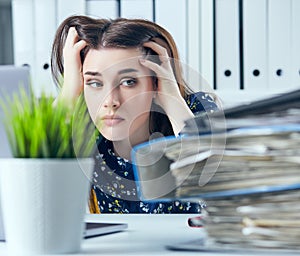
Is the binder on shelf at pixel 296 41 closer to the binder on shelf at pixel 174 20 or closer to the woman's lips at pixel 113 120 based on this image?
the binder on shelf at pixel 174 20

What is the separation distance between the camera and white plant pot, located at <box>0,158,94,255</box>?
499 millimetres

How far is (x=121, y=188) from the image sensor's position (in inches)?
55.6

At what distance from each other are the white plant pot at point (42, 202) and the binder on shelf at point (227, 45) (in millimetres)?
1264

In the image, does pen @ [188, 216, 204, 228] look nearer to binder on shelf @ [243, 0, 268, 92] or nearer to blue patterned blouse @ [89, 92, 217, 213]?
blue patterned blouse @ [89, 92, 217, 213]

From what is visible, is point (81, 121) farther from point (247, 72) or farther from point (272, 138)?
point (247, 72)

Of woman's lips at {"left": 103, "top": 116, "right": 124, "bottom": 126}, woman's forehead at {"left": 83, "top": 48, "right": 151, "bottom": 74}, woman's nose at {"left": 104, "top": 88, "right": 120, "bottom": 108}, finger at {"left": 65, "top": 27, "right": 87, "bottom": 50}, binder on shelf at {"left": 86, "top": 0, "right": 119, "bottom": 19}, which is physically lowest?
woman's lips at {"left": 103, "top": 116, "right": 124, "bottom": 126}

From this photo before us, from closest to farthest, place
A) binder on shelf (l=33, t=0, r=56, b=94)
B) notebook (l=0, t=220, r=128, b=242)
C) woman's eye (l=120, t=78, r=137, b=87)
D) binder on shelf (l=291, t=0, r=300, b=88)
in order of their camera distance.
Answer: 1. notebook (l=0, t=220, r=128, b=242)
2. woman's eye (l=120, t=78, r=137, b=87)
3. binder on shelf (l=291, t=0, r=300, b=88)
4. binder on shelf (l=33, t=0, r=56, b=94)

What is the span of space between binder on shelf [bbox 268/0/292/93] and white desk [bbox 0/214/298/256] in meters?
0.92

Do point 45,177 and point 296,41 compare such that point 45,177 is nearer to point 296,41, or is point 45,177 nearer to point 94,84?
point 94,84

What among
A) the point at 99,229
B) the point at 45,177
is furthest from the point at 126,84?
the point at 45,177

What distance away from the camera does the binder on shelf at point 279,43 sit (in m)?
1.72

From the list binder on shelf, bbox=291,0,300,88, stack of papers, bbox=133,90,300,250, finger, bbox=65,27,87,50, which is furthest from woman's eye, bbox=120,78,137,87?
stack of papers, bbox=133,90,300,250

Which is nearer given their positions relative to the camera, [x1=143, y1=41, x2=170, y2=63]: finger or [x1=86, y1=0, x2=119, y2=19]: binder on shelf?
[x1=143, y1=41, x2=170, y2=63]: finger

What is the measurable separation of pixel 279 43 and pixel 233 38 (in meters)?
0.13
